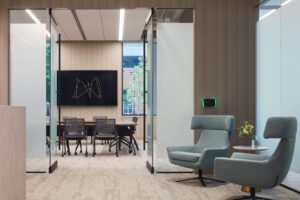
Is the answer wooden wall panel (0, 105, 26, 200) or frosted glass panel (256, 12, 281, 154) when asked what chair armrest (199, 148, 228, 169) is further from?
wooden wall panel (0, 105, 26, 200)

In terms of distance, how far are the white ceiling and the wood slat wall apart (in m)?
1.66

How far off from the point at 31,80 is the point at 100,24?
3773 mm

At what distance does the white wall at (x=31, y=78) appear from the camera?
6.58 metres

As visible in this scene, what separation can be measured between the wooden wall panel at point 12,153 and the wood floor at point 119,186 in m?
1.43

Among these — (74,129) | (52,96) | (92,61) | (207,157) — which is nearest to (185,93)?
(207,157)

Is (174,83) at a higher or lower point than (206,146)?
higher

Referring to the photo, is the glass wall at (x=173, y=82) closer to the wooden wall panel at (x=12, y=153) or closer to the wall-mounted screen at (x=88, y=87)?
the wooden wall panel at (x=12, y=153)

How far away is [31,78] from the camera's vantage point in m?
6.66

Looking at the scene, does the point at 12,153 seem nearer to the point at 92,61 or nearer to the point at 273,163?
the point at 273,163

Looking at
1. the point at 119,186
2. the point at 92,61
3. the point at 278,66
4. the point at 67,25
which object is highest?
the point at 67,25

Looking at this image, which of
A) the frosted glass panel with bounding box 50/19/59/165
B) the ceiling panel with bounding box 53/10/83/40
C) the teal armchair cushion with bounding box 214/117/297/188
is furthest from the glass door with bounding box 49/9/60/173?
the teal armchair cushion with bounding box 214/117/297/188

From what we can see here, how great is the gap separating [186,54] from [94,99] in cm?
640

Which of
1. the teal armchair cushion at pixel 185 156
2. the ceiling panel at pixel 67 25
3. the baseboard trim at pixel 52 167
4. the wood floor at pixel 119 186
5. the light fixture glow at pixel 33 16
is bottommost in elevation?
the wood floor at pixel 119 186

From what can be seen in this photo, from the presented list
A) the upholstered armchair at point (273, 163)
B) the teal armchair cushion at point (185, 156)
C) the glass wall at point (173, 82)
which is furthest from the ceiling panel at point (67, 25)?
the upholstered armchair at point (273, 163)
